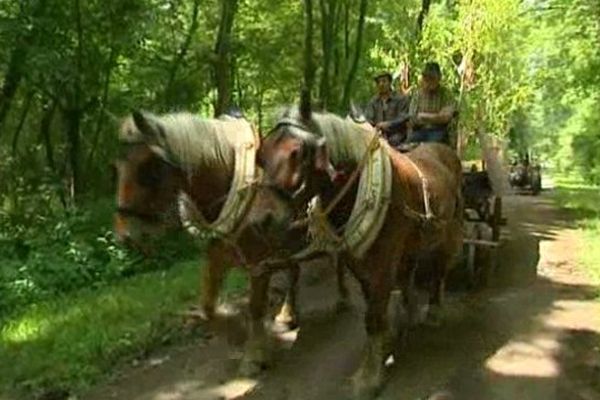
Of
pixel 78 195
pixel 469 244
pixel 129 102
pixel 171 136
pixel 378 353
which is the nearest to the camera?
pixel 171 136

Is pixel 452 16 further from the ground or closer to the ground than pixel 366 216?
further from the ground

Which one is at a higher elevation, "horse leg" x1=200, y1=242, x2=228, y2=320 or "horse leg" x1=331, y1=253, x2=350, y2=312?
"horse leg" x1=200, y1=242, x2=228, y2=320

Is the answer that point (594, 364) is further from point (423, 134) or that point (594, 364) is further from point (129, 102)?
point (129, 102)

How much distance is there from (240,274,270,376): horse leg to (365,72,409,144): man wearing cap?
265 centimetres

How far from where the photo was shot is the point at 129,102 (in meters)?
15.4

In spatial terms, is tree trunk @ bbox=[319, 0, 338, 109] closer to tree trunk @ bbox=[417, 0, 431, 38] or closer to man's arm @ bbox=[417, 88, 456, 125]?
tree trunk @ bbox=[417, 0, 431, 38]

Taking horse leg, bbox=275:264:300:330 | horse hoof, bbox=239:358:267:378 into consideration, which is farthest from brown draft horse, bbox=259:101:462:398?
horse leg, bbox=275:264:300:330

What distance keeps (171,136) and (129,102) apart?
10614mm

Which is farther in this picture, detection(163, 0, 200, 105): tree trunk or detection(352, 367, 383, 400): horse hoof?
detection(163, 0, 200, 105): tree trunk

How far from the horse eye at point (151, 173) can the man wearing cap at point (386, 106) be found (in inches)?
136

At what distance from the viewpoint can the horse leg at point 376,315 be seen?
5.48 m

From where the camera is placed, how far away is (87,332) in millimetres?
6957

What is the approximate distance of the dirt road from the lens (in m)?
5.56

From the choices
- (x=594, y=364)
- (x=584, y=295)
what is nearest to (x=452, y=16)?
(x=584, y=295)
